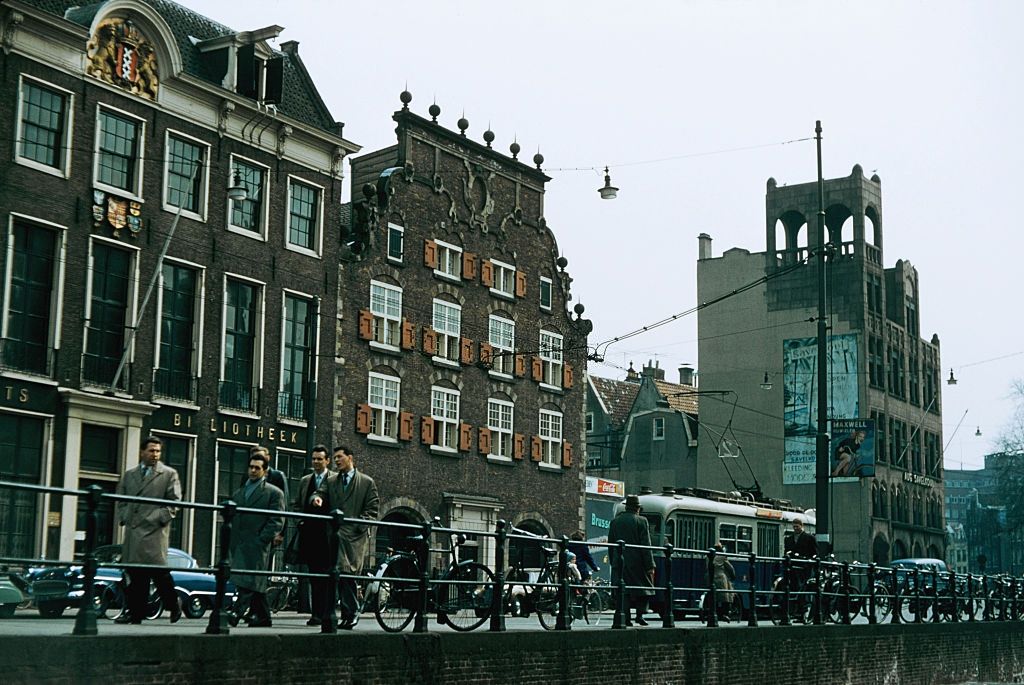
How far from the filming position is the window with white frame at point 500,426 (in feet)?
152

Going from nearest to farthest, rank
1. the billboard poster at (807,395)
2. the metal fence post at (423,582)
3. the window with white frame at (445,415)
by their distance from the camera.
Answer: the metal fence post at (423,582), the window with white frame at (445,415), the billboard poster at (807,395)

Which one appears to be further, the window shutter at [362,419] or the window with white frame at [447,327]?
the window with white frame at [447,327]

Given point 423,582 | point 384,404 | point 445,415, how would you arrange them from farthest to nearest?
point 445,415
point 384,404
point 423,582

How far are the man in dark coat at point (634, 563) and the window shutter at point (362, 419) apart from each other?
20.3m

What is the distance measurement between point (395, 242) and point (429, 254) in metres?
1.41

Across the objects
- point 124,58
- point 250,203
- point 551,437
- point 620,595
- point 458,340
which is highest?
point 124,58

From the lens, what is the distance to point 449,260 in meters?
45.0

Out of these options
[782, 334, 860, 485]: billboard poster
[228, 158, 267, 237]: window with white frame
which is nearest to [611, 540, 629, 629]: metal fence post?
[228, 158, 267, 237]: window with white frame

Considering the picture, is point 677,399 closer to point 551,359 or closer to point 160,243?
point 551,359

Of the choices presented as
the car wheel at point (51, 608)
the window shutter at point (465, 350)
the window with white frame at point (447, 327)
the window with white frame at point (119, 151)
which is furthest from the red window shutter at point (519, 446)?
the car wheel at point (51, 608)

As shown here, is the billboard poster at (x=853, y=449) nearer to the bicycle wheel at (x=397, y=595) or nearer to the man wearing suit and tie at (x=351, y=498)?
the man wearing suit and tie at (x=351, y=498)

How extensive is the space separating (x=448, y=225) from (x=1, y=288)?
1727 cm

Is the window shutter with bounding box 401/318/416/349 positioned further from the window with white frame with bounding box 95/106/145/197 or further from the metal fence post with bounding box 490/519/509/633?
the metal fence post with bounding box 490/519/509/633

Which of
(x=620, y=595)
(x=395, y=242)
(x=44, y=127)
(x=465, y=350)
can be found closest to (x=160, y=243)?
(x=44, y=127)
